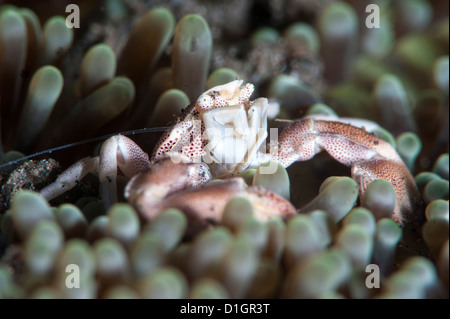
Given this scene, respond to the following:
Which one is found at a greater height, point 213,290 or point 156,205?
point 156,205

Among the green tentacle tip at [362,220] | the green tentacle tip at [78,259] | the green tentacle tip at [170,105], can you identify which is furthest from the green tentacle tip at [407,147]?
the green tentacle tip at [78,259]

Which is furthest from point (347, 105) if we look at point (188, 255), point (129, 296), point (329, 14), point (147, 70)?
point (129, 296)

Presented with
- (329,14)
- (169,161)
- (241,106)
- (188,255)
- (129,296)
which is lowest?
(129,296)

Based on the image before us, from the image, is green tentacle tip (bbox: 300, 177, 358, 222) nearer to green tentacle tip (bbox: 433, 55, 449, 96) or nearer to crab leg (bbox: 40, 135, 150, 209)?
crab leg (bbox: 40, 135, 150, 209)

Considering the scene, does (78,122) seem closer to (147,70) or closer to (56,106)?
(56,106)

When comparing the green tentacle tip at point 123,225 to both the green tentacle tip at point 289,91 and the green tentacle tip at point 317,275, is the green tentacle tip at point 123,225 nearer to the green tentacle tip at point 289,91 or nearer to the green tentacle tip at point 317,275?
the green tentacle tip at point 317,275

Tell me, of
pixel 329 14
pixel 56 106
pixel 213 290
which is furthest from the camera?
pixel 329 14
